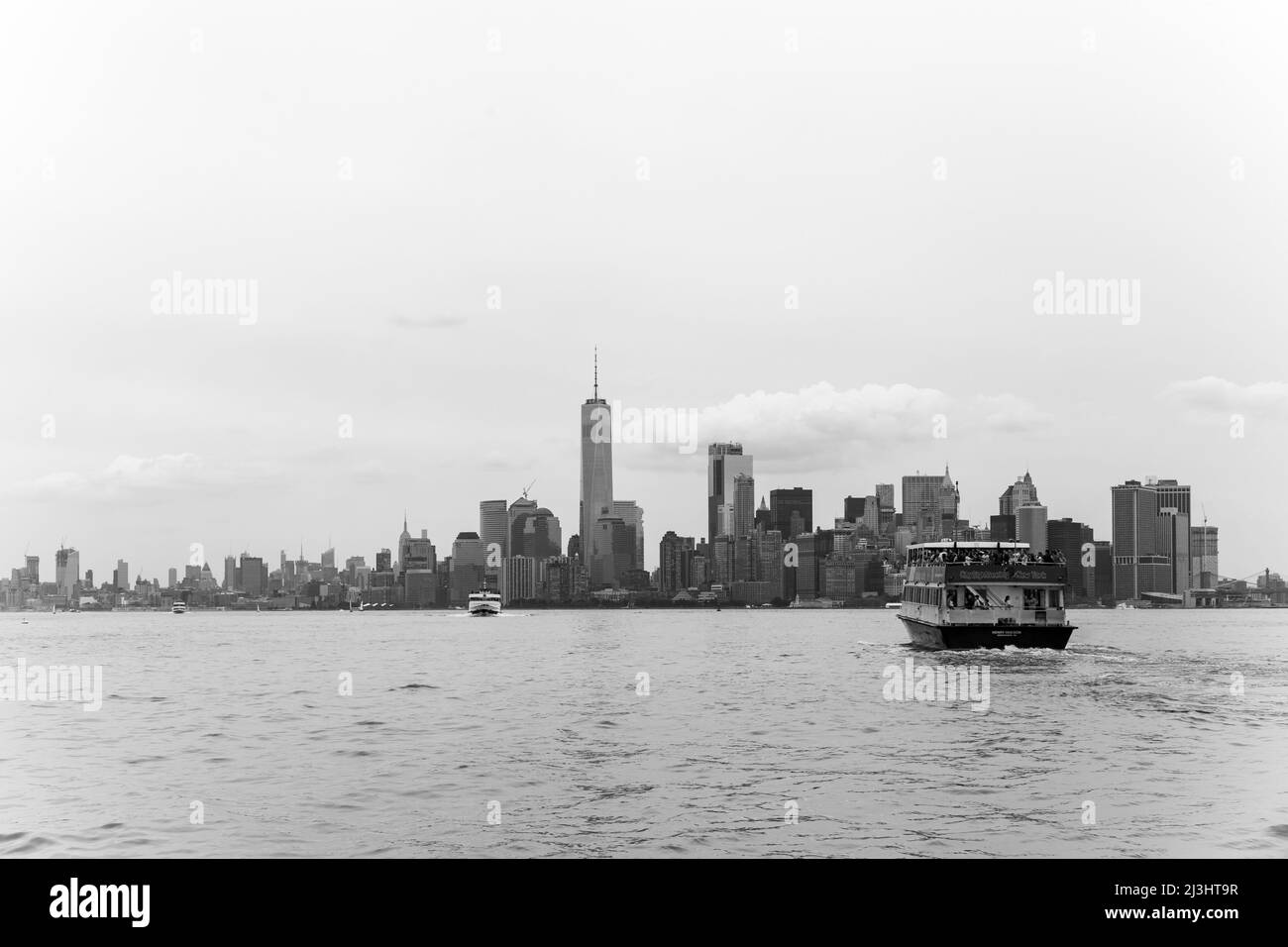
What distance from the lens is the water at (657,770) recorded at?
20.5 metres

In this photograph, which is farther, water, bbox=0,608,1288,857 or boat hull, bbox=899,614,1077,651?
boat hull, bbox=899,614,1077,651

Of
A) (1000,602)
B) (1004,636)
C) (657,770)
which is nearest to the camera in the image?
(657,770)

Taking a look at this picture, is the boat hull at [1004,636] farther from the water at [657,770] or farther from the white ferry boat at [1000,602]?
the water at [657,770]

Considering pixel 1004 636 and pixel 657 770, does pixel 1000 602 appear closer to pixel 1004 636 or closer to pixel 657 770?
pixel 1004 636

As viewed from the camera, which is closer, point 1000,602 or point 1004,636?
point 1004,636

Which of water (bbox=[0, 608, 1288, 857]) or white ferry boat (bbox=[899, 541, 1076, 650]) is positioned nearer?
water (bbox=[0, 608, 1288, 857])

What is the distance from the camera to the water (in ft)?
67.2

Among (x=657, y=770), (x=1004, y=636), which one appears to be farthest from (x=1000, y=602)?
(x=657, y=770)

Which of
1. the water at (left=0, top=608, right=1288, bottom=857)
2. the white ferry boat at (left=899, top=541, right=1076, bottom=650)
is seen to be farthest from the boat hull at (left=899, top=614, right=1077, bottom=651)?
the water at (left=0, top=608, right=1288, bottom=857)

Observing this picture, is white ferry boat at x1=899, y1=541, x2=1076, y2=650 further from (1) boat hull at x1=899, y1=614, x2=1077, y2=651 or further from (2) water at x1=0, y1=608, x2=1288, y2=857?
(2) water at x1=0, y1=608, x2=1288, y2=857

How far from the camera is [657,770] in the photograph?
28.1m
